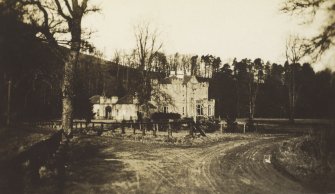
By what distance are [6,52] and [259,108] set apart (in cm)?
5793

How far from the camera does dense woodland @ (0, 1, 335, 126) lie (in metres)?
10.3

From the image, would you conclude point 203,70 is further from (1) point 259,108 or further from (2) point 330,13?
(2) point 330,13

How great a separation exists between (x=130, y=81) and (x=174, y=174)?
54479 mm

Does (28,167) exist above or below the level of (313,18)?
below

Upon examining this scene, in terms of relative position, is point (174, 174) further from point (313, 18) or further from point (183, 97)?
point (183, 97)

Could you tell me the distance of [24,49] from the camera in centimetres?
964

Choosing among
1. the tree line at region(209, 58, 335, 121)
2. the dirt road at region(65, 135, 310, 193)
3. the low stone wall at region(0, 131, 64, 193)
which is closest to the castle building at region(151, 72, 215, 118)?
the tree line at region(209, 58, 335, 121)

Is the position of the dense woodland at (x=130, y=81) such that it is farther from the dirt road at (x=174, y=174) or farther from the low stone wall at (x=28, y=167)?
the dirt road at (x=174, y=174)

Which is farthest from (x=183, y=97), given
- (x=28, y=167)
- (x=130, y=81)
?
(x=28, y=167)

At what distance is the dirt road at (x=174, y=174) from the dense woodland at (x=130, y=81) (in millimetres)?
3570

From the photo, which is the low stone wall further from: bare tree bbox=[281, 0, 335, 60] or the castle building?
the castle building

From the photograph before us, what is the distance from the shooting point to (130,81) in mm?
64562

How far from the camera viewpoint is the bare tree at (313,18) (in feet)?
39.9

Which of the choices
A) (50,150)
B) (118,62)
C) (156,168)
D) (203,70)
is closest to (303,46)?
(156,168)
